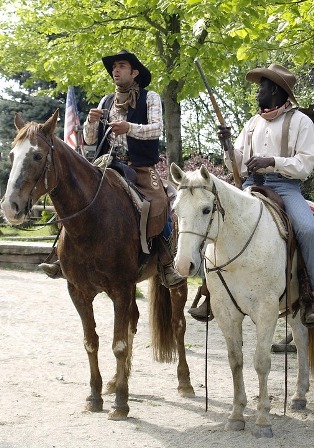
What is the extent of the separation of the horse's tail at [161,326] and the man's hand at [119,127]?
1582mm

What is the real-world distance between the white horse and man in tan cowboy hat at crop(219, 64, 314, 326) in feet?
0.80

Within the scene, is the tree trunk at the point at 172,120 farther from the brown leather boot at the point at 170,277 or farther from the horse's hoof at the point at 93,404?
the horse's hoof at the point at 93,404

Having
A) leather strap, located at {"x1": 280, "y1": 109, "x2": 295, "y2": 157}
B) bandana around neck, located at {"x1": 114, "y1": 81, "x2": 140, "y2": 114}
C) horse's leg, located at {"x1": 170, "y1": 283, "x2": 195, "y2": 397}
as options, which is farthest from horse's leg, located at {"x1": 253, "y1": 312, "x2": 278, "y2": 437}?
bandana around neck, located at {"x1": 114, "y1": 81, "x2": 140, "y2": 114}

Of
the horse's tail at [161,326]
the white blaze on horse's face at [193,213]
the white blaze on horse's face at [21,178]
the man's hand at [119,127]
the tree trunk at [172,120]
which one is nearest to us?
the white blaze on horse's face at [193,213]

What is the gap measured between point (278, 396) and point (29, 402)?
2.12m

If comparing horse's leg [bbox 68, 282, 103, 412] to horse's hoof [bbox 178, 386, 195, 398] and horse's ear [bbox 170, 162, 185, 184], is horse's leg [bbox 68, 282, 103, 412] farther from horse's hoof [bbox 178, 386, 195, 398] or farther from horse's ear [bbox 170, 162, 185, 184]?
horse's ear [bbox 170, 162, 185, 184]

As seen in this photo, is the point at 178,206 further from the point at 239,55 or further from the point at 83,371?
the point at 239,55

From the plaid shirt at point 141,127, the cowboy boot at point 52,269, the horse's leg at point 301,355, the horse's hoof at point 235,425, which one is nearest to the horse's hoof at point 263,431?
the horse's hoof at point 235,425

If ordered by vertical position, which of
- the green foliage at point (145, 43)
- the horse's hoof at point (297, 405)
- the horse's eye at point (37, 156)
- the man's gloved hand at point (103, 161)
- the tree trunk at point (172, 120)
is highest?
the green foliage at point (145, 43)

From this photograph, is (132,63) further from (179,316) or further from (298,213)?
(179,316)

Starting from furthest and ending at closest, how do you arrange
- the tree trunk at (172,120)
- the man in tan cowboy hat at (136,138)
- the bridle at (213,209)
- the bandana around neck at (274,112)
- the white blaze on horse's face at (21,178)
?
the tree trunk at (172,120), the man in tan cowboy hat at (136,138), the bandana around neck at (274,112), the white blaze on horse's face at (21,178), the bridle at (213,209)

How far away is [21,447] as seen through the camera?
552cm

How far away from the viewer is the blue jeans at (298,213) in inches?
240

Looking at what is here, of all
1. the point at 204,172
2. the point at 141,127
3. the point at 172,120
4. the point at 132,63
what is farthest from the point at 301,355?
the point at 172,120
